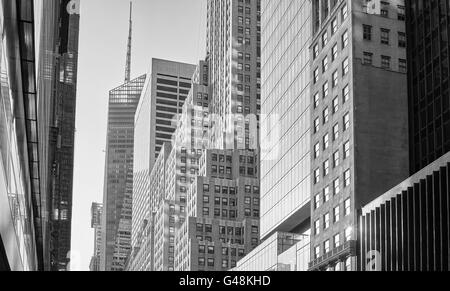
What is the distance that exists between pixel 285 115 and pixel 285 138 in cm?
352

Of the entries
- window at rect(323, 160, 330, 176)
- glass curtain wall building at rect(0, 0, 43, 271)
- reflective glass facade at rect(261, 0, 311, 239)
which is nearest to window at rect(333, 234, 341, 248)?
window at rect(323, 160, 330, 176)

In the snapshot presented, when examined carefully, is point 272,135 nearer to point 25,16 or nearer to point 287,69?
point 287,69

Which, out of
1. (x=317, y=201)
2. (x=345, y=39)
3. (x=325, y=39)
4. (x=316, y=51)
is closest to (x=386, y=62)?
(x=345, y=39)

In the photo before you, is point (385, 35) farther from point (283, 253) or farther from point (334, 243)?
point (283, 253)

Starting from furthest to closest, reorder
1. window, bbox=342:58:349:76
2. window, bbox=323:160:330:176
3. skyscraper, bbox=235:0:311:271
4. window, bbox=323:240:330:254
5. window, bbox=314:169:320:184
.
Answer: skyscraper, bbox=235:0:311:271 < window, bbox=314:169:320:184 < window, bbox=323:160:330:176 < window, bbox=342:58:349:76 < window, bbox=323:240:330:254

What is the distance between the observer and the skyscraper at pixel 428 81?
92250 mm

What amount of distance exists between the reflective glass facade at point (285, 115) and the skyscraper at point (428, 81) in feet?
54.9

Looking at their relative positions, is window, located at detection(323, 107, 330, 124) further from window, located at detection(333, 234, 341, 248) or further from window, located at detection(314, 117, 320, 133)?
window, located at detection(333, 234, 341, 248)

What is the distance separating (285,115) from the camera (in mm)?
128125

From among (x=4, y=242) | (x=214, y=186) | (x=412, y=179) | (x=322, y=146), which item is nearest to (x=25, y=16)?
(x=4, y=242)

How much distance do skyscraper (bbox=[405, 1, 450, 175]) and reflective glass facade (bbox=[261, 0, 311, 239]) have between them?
16737 mm

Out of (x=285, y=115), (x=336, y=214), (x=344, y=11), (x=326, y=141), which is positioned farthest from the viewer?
(x=285, y=115)

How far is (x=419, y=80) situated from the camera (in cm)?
9875

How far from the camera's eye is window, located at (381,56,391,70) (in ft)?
329
